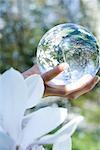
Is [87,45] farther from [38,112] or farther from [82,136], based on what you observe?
[82,136]

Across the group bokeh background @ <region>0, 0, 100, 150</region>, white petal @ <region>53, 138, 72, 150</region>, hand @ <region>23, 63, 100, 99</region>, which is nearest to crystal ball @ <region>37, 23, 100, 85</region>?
hand @ <region>23, 63, 100, 99</region>

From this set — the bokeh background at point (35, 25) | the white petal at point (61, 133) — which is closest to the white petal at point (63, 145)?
the white petal at point (61, 133)

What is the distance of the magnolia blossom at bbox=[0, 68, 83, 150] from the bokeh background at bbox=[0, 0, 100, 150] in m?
4.59

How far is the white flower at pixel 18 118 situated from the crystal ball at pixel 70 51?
27 cm

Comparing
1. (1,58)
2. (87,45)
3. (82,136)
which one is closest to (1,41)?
(1,58)

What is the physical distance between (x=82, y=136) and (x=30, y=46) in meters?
1.53

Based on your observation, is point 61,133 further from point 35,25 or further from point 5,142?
point 35,25

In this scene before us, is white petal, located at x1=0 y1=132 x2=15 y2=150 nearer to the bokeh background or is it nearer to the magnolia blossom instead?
the magnolia blossom

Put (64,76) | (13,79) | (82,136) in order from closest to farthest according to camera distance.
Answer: (13,79) < (64,76) < (82,136)

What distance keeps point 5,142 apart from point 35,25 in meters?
5.17

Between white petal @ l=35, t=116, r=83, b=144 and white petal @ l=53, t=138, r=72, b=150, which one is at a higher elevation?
white petal @ l=35, t=116, r=83, b=144

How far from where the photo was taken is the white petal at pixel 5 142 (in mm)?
622

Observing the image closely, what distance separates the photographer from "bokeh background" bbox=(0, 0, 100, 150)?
5391 mm

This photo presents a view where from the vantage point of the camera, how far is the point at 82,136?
178 inches
